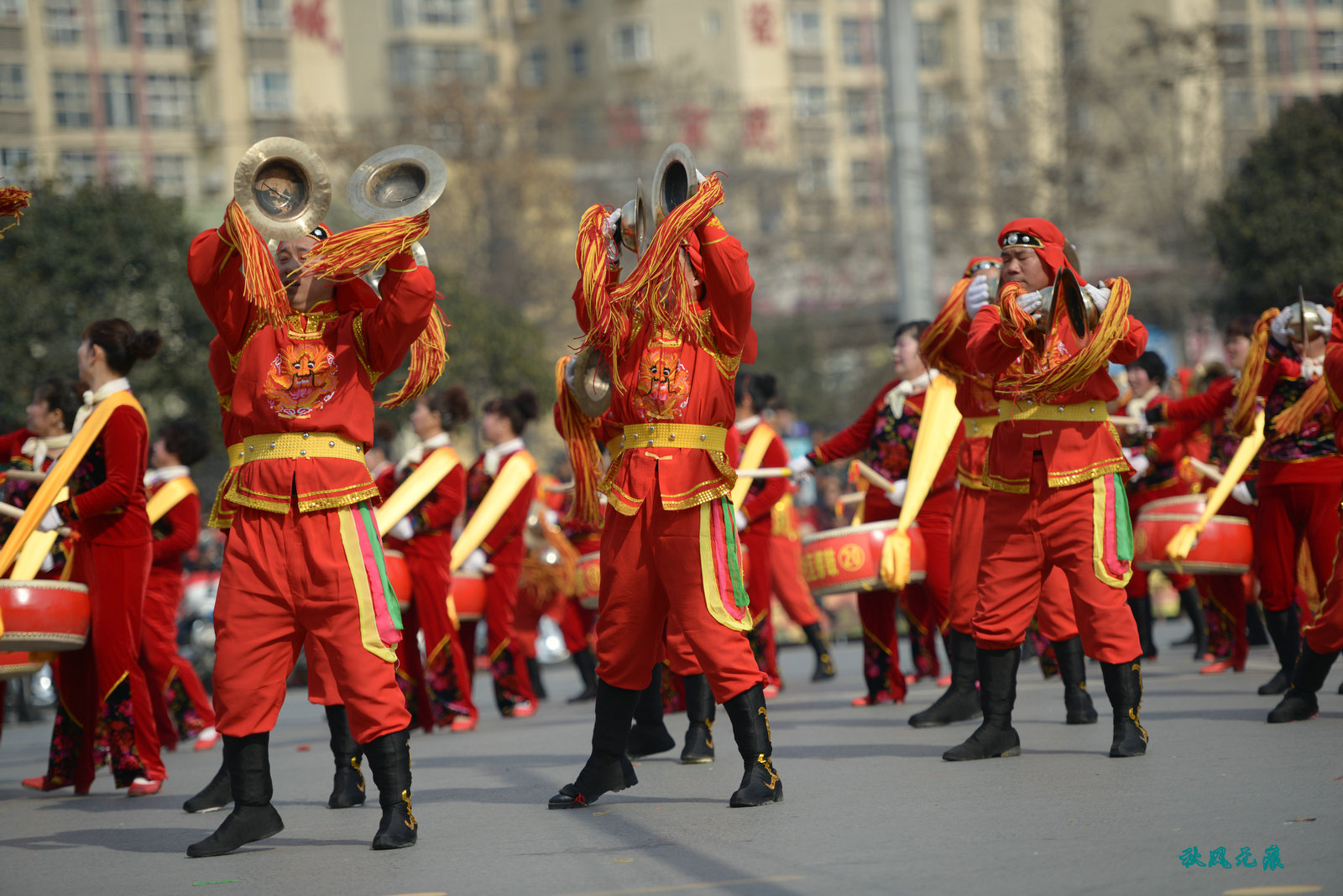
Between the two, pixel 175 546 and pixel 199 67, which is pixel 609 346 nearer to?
pixel 175 546

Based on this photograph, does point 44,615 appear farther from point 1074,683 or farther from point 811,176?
point 811,176

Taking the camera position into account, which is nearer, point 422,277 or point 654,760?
point 422,277

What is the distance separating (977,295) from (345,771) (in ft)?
10.3

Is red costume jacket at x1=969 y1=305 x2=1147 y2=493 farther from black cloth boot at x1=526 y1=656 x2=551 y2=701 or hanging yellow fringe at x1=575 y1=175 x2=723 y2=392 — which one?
black cloth boot at x1=526 y1=656 x2=551 y2=701

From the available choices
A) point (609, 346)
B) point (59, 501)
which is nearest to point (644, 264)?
point (609, 346)

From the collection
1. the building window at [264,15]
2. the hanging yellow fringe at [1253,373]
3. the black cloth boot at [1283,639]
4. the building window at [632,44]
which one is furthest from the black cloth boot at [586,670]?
the building window at [632,44]

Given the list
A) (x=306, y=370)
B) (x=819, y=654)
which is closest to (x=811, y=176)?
(x=819, y=654)

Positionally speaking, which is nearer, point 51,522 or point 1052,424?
point 1052,424

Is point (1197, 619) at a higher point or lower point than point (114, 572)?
lower

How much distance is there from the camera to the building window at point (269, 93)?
155 ft

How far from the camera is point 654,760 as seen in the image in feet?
24.0

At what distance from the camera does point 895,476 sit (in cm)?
910

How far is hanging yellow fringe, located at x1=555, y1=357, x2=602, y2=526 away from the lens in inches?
252

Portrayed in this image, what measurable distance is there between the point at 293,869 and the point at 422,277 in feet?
6.34
